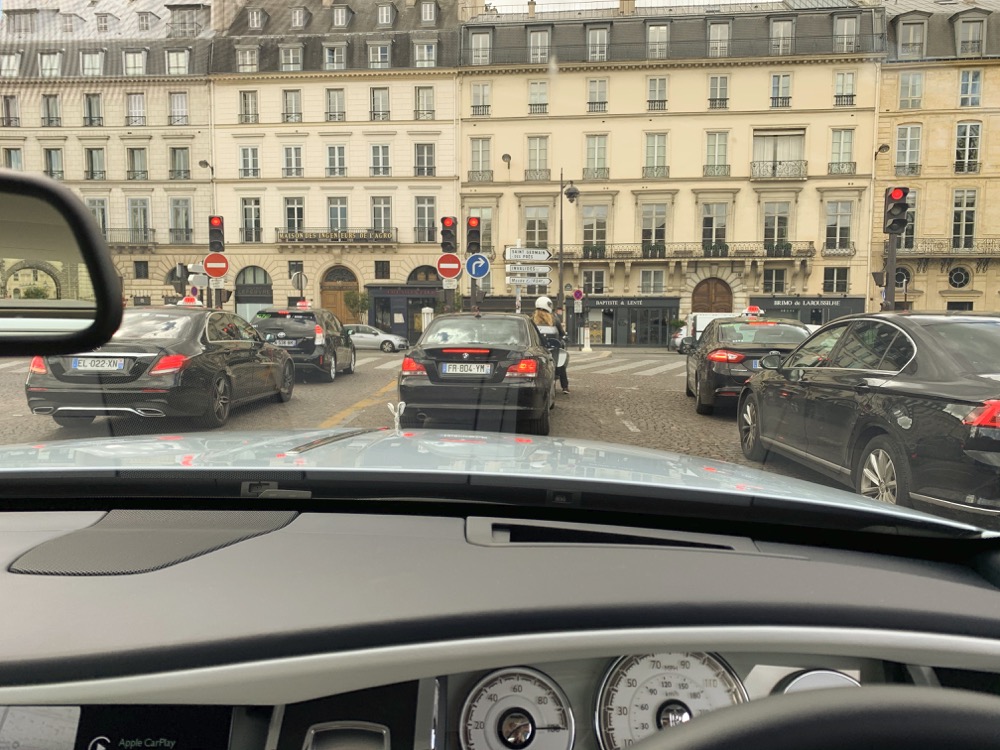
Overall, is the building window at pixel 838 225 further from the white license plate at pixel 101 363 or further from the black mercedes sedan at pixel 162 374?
the white license plate at pixel 101 363

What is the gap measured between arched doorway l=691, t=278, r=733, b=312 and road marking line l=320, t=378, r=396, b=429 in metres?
28.3

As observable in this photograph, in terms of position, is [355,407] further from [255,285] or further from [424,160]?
[424,160]

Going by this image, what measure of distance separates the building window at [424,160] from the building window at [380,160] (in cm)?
96

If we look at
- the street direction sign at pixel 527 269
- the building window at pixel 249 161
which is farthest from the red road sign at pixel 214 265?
the street direction sign at pixel 527 269

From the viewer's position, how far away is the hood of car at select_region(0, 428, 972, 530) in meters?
1.66

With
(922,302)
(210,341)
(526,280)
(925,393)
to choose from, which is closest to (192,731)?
(925,393)

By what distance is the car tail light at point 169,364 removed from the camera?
20.6 ft

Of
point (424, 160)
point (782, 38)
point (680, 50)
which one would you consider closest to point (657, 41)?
point (680, 50)

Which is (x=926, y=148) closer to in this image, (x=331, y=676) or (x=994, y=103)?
(x=994, y=103)

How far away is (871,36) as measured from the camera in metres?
13.6

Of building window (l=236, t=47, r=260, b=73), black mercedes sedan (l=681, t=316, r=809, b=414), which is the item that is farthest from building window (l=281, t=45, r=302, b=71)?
black mercedes sedan (l=681, t=316, r=809, b=414)

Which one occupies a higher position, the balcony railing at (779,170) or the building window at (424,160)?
the building window at (424,160)

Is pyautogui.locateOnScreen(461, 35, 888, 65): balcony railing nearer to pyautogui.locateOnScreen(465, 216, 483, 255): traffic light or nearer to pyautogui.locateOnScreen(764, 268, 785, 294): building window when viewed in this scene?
pyautogui.locateOnScreen(465, 216, 483, 255): traffic light

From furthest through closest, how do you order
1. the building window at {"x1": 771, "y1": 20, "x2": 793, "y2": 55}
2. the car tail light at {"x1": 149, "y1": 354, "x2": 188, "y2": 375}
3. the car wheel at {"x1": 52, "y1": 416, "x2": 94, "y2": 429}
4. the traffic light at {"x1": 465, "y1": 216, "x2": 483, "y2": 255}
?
the building window at {"x1": 771, "y1": 20, "x2": 793, "y2": 55}, the traffic light at {"x1": 465, "y1": 216, "x2": 483, "y2": 255}, the car tail light at {"x1": 149, "y1": 354, "x2": 188, "y2": 375}, the car wheel at {"x1": 52, "y1": 416, "x2": 94, "y2": 429}
